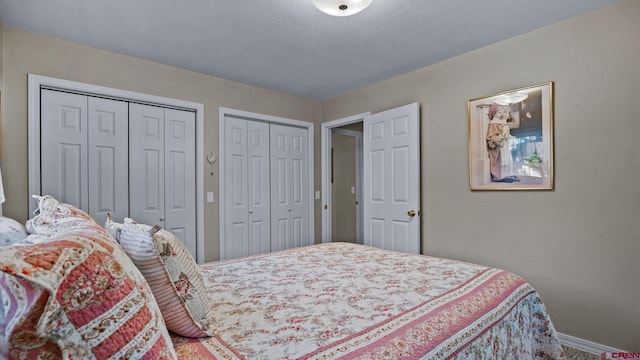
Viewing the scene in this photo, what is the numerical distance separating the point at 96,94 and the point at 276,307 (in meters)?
2.67

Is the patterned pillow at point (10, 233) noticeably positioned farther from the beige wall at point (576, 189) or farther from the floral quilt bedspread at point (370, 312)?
the beige wall at point (576, 189)

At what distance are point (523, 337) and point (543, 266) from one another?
114cm

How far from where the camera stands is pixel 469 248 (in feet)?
9.36

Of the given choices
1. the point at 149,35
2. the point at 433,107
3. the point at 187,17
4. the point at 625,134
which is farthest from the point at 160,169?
the point at 625,134

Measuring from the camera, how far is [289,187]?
13.5 feet

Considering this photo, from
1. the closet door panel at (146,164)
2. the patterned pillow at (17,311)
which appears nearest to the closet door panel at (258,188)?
the closet door panel at (146,164)

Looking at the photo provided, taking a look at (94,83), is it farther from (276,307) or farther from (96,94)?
(276,307)

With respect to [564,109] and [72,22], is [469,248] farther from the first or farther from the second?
[72,22]

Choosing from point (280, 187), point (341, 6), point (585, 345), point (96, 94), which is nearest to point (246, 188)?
point (280, 187)

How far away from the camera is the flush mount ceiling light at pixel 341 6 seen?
6.13 ft

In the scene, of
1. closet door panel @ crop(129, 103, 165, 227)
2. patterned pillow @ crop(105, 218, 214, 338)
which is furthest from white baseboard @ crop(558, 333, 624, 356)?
closet door panel @ crop(129, 103, 165, 227)

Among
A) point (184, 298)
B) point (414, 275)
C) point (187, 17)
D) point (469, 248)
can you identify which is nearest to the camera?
point (184, 298)

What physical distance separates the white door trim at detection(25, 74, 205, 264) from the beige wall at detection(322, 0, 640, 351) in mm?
2600

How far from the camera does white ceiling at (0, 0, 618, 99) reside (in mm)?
2098
